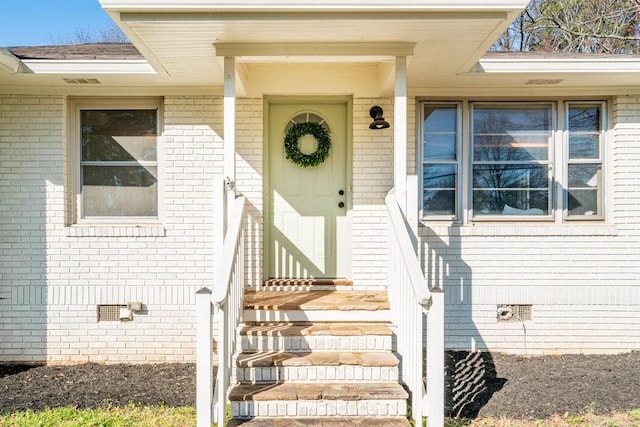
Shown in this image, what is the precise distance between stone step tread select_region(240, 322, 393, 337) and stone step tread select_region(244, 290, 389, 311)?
16 cm

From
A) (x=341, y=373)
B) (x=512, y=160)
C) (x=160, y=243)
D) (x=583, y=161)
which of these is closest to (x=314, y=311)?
(x=341, y=373)

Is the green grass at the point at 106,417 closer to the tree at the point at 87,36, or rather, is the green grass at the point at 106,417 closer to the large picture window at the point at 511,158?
the large picture window at the point at 511,158

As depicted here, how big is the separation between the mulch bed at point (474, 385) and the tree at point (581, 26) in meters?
12.6

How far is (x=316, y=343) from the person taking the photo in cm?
422

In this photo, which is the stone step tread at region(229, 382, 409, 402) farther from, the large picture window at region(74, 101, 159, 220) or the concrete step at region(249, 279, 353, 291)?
the large picture window at region(74, 101, 159, 220)

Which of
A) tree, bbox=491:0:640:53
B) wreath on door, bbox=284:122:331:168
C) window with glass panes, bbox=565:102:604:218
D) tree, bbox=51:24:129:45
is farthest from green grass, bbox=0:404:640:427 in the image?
tree, bbox=51:24:129:45

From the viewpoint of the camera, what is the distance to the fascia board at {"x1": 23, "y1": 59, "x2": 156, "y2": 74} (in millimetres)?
4938

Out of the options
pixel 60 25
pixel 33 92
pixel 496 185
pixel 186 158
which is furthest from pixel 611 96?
pixel 60 25

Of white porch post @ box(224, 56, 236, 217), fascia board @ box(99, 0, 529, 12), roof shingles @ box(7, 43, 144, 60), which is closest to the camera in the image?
fascia board @ box(99, 0, 529, 12)

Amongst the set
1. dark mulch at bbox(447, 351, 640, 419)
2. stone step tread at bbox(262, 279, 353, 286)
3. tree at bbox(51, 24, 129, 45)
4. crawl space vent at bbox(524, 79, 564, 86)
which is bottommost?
dark mulch at bbox(447, 351, 640, 419)

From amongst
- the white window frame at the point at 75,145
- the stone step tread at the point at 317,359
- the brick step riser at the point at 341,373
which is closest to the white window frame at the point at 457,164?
the stone step tread at the point at 317,359

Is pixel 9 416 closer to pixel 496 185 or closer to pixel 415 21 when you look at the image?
pixel 415 21

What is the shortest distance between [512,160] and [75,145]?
4988 mm

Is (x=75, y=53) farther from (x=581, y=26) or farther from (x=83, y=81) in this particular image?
(x=581, y=26)
